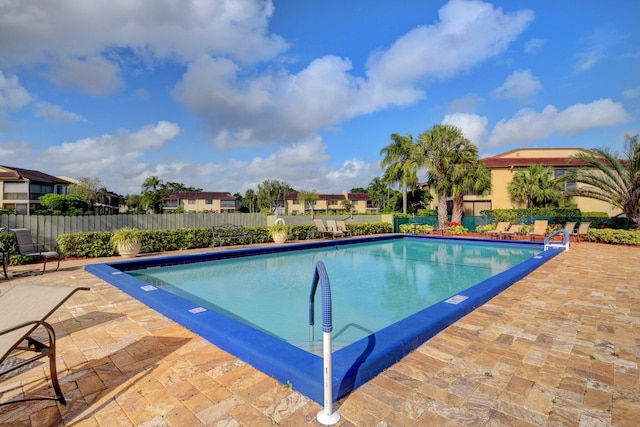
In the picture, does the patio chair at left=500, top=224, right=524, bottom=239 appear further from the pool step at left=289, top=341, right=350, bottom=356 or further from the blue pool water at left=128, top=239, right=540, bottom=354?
the pool step at left=289, top=341, right=350, bottom=356

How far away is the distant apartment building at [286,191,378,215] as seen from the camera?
203 ft

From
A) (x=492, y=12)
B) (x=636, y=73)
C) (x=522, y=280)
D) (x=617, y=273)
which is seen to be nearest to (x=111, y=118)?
(x=492, y=12)

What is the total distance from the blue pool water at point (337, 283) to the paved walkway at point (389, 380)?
56.5 inches

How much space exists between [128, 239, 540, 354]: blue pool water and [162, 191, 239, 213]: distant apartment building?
53.8 meters

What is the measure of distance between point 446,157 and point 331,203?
4705 centimetres

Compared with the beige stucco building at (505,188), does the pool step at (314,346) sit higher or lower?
lower

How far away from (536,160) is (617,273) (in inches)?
1055

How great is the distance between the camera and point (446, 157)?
20516mm

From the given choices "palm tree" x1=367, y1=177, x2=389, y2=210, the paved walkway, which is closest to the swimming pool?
the paved walkway

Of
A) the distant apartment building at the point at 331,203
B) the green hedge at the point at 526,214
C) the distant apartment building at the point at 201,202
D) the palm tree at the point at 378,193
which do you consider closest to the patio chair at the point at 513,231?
the green hedge at the point at 526,214

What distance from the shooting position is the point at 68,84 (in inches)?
511

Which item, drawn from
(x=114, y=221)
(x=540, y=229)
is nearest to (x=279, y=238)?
(x=114, y=221)

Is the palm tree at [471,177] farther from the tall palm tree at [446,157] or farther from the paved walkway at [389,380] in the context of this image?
the paved walkway at [389,380]

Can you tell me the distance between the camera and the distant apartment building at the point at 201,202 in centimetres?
6194
